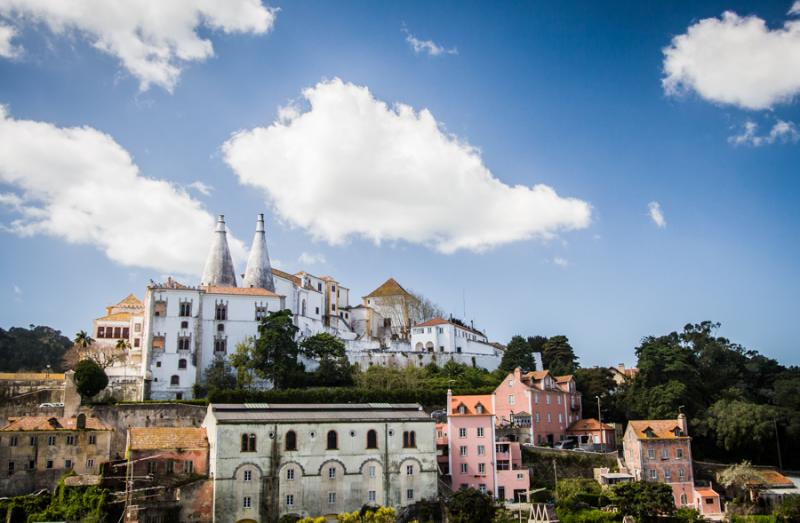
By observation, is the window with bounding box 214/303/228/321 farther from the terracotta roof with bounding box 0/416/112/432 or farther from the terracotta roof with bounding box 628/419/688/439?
the terracotta roof with bounding box 628/419/688/439

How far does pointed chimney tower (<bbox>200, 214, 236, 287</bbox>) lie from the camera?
7438 cm

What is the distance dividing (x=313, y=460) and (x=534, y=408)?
64.3 feet

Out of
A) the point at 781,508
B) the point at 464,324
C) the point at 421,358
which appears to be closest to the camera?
the point at 781,508

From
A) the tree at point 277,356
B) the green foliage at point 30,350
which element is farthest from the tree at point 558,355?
the green foliage at point 30,350

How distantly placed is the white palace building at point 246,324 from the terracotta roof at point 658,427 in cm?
2817

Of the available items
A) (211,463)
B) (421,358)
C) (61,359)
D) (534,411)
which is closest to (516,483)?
(534,411)

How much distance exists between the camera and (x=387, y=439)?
47281 millimetres

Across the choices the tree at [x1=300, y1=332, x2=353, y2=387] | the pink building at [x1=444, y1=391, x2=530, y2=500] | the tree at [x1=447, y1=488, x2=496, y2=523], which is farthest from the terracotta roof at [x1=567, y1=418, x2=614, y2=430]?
the tree at [x1=300, y1=332, x2=353, y2=387]

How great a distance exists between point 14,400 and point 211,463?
19.6m

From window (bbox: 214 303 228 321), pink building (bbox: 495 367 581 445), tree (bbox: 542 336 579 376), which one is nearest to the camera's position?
pink building (bbox: 495 367 581 445)

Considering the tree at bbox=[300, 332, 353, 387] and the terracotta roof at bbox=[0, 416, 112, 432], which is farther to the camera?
the tree at bbox=[300, 332, 353, 387]

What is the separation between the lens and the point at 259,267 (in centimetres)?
7600

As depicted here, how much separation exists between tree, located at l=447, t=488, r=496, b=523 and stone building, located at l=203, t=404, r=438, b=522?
130 inches

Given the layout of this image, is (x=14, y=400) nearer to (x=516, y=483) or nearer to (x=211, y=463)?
(x=211, y=463)
